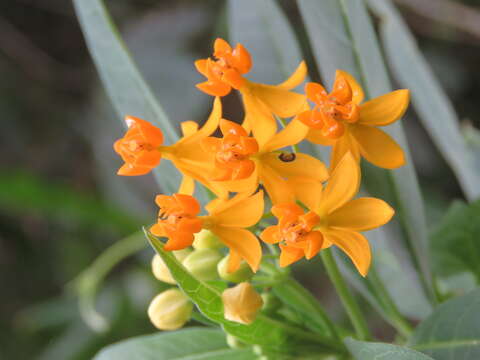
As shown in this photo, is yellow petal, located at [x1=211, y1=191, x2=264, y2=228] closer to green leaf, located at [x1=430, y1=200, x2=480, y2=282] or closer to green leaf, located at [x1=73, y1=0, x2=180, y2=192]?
green leaf, located at [x1=73, y1=0, x2=180, y2=192]

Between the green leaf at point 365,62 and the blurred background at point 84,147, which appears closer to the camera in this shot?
the green leaf at point 365,62

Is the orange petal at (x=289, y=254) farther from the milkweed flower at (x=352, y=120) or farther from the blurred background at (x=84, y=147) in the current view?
the blurred background at (x=84, y=147)

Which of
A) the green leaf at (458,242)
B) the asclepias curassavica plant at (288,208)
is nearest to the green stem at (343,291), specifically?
the asclepias curassavica plant at (288,208)

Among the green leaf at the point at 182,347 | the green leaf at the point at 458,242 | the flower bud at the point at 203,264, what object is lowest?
the green leaf at the point at 458,242

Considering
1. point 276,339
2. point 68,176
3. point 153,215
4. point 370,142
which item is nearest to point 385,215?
point 370,142

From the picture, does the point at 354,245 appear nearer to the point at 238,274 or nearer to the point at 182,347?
the point at 238,274

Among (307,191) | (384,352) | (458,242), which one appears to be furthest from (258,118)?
(458,242)

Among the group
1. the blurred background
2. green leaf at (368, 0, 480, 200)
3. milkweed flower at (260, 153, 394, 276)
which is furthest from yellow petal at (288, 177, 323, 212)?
the blurred background

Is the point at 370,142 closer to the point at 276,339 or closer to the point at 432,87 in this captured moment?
the point at 276,339
